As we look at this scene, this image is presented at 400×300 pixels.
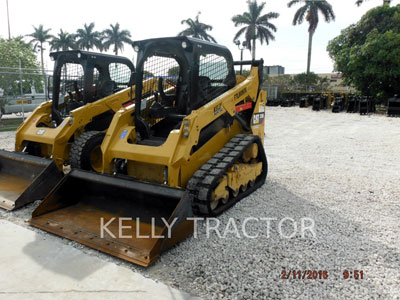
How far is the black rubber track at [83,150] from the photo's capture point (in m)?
5.46

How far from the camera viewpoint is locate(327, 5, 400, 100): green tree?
20672 millimetres

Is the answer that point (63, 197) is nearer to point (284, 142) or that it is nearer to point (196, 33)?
point (284, 142)

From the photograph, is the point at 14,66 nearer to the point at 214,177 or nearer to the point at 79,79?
the point at 79,79

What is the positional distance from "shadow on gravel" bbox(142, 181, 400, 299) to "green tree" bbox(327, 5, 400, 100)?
66.6 ft

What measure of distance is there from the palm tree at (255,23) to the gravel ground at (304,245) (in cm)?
3897

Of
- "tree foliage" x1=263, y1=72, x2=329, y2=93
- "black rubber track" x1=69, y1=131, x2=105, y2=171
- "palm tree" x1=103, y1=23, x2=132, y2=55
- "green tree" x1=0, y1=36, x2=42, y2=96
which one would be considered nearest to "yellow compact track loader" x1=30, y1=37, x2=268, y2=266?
"black rubber track" x1=69, y1=131, x2=105, y2=171

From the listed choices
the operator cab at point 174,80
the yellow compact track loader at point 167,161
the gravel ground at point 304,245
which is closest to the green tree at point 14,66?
the operator cab at point 174,80

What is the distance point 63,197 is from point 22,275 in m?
1.39

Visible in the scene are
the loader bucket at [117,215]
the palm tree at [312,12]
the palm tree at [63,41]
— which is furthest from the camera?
the palm tree at [63,41]

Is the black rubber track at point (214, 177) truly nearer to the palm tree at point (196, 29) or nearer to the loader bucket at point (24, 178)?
the loader bucket at point (24, 178)

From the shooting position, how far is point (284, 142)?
10383 millimetres

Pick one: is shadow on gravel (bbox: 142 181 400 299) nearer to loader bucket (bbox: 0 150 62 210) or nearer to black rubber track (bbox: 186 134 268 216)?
black rubber track (bbox: 186 134 268 216)

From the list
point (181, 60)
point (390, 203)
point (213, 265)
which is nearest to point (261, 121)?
point (181, 60)

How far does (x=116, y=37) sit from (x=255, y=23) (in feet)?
80.8
